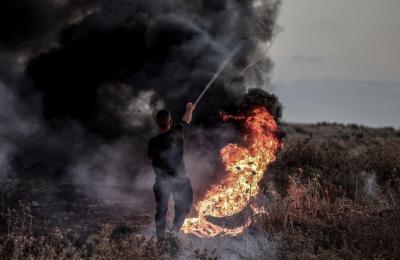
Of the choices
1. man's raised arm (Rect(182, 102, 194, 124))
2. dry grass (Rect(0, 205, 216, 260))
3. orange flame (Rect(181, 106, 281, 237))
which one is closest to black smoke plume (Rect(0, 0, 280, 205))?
orange flame (Rect(181, 106, 281, 237))

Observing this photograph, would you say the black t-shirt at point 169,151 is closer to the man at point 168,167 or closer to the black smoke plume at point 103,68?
the man at point 168,167

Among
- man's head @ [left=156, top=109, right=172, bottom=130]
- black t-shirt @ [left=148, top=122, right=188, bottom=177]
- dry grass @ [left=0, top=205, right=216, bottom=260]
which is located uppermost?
man's head @ [left=156, top=109, right=172, bottom=130]

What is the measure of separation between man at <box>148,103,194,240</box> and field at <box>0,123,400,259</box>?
464mm

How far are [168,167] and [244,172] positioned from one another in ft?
5.44

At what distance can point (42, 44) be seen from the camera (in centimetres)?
1105

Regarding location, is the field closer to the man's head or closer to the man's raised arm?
the man's head

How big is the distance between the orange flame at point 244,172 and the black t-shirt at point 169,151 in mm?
1286

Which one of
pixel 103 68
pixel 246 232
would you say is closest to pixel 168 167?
pixel 246 232

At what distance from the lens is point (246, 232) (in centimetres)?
768

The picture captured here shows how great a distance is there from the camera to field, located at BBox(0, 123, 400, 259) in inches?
232

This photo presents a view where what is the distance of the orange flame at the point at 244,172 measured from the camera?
792 cm

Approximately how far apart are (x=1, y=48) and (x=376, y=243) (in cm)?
862

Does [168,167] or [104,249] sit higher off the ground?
[168,167]

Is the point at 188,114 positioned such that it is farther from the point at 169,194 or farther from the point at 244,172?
the point at 244,172
